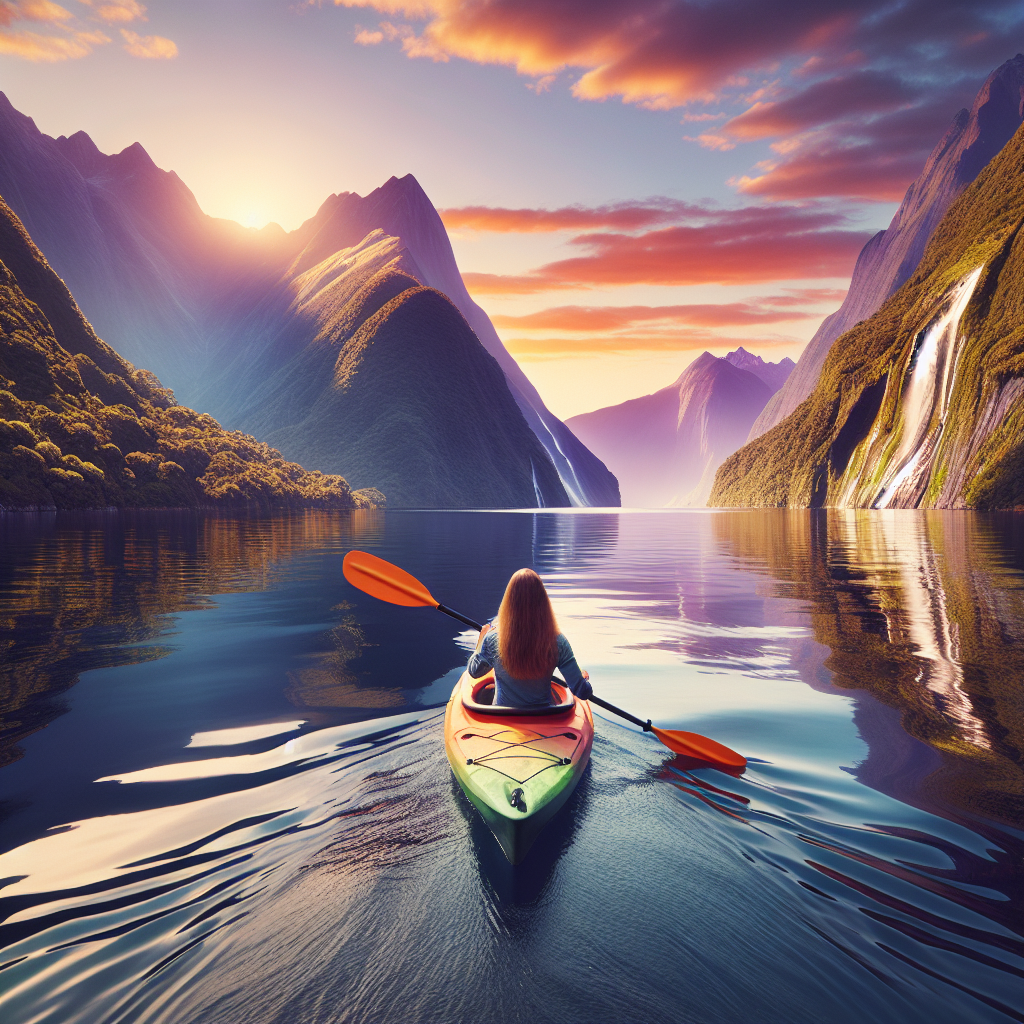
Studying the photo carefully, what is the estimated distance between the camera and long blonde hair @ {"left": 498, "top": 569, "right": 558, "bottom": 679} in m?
5.77

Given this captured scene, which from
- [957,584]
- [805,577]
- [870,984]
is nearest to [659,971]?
[870,984]

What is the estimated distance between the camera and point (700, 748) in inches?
258

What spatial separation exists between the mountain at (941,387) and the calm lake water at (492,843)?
6526 centimetres

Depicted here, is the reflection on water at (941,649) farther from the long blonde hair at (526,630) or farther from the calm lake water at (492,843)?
the long blonde hair at (526,630)

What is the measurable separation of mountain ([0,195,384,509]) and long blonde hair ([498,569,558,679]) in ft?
211

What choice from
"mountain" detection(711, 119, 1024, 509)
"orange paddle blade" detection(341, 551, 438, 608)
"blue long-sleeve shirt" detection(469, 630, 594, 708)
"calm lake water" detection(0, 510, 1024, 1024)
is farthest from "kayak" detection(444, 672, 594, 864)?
"mountain" detection(711, 119, 1024, 509)

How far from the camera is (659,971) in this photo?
3498 mm

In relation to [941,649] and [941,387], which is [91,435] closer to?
[941,649]

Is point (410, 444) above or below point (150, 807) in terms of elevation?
above

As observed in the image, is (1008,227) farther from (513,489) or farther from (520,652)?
(513,489)

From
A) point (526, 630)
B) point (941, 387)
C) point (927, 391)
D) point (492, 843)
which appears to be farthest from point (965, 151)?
point (492, 843)

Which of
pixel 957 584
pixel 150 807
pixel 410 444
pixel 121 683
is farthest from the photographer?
pixel 410 444

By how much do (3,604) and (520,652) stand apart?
14.3 metres

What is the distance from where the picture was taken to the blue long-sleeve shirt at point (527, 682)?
19.8 feet
